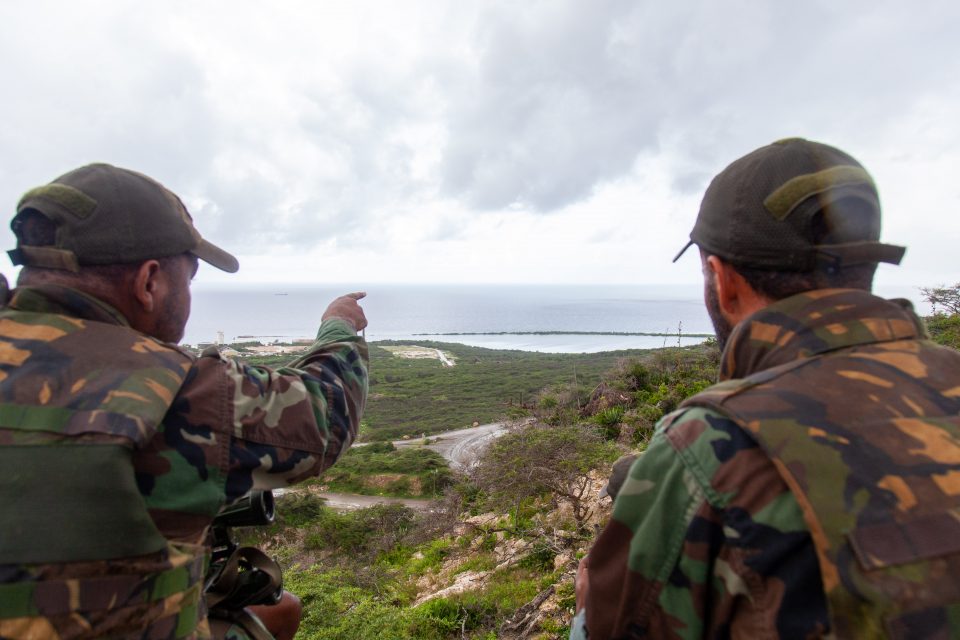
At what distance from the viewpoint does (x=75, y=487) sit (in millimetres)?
1408

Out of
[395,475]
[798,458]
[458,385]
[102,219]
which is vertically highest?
[102,219]

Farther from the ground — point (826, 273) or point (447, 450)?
point (826, 273)

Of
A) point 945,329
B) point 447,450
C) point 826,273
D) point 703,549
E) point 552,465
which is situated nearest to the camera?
point 703,549

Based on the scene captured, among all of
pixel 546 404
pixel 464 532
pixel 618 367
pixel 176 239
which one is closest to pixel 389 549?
pixel 464 532

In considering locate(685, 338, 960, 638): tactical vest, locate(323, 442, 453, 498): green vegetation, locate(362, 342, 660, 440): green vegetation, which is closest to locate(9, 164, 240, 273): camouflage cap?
locate(685, 338, 960, 638): tactical vest

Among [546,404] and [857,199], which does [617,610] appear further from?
[546,404]

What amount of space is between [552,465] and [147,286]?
23.5 feet

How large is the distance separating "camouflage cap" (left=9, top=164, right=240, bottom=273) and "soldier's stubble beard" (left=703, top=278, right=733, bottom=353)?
1.82 m

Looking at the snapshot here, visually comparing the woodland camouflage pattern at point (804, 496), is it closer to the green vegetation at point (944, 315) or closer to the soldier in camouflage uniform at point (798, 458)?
the soldier in camouflage uniform at point (798, 458)

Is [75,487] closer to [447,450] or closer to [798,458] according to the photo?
[798,458]

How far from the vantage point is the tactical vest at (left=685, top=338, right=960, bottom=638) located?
42.6 inches

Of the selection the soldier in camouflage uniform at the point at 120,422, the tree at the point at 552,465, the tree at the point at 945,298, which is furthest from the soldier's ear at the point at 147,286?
the tree at the point at 945,298

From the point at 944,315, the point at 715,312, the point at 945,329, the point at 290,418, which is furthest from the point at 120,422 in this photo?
the point at 944,315

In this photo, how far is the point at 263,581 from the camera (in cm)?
223
